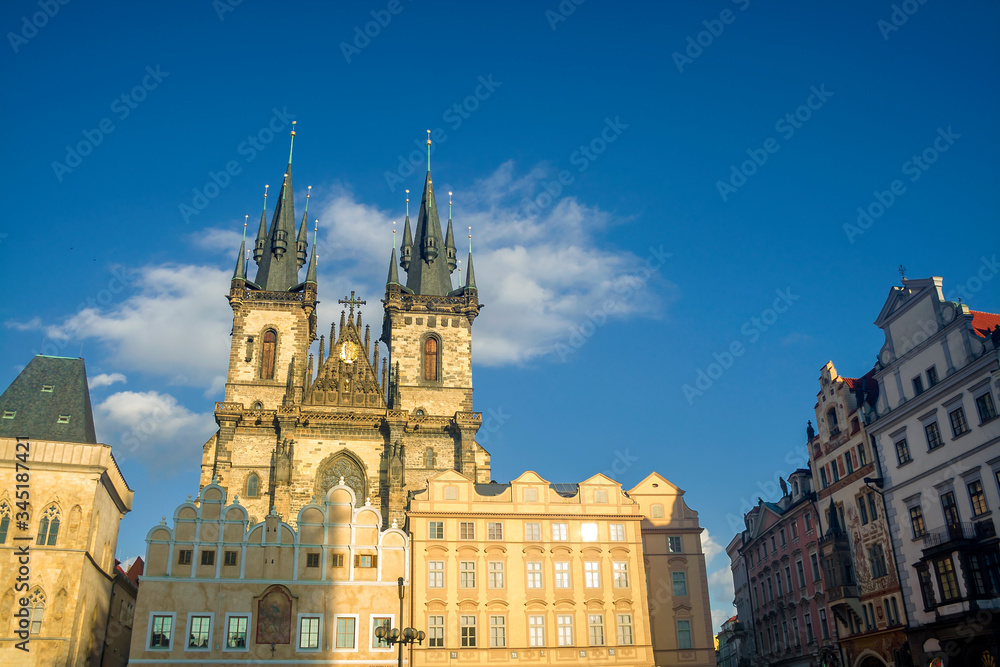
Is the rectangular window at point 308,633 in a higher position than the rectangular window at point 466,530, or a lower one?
lower

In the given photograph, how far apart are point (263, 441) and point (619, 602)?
2799cm

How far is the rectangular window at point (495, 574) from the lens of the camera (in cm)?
4203

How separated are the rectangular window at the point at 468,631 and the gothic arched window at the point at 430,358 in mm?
26774

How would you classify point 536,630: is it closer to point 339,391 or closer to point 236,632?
point 236,632

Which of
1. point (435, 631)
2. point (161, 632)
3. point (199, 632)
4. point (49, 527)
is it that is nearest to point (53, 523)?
point (49, 527)

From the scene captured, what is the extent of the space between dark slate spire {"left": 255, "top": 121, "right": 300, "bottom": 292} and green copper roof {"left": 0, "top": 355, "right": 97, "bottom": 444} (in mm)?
23485

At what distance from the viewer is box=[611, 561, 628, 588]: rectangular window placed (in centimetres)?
4297

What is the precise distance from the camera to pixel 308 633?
3841cm

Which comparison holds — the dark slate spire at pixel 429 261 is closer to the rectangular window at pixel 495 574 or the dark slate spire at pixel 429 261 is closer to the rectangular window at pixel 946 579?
the rectangular window at pixel 495 574

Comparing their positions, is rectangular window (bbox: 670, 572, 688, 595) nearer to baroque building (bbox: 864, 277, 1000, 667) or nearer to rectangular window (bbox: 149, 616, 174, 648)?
baroque building (bbox: 864, 277, 1000, 667)

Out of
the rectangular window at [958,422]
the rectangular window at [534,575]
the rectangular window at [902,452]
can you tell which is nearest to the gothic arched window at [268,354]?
the rectangular window at [534,575]

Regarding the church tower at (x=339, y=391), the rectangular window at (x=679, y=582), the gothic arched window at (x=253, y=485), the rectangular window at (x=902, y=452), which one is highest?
the church tower at (x=339, y=391)

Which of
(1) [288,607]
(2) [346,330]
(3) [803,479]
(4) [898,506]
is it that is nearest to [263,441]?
(2) [346,330]

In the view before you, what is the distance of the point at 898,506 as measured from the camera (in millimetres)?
40562
